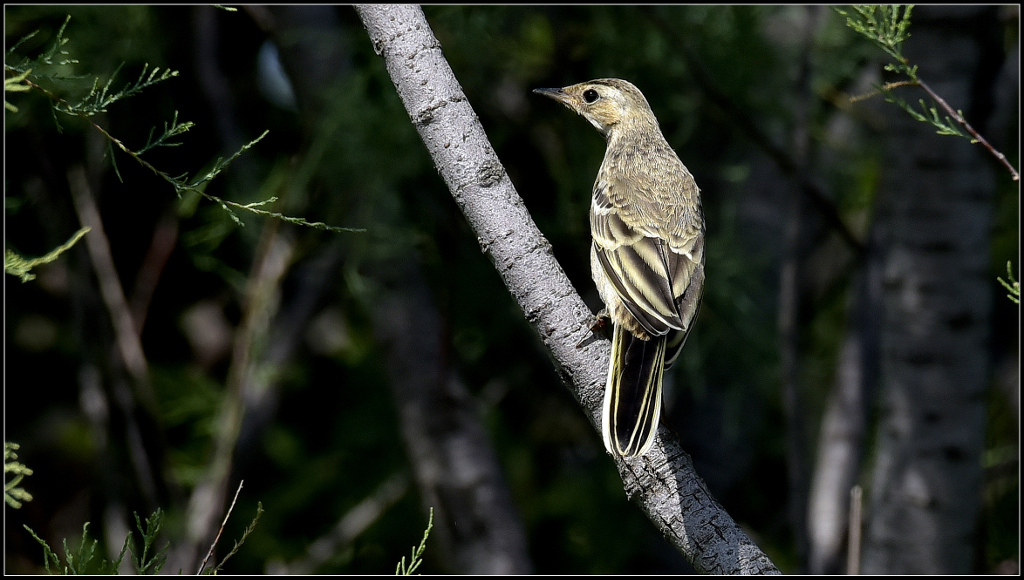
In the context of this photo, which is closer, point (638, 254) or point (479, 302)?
point (638, 254)

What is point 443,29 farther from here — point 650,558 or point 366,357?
point 650,558

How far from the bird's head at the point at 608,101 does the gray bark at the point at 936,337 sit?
1.31m

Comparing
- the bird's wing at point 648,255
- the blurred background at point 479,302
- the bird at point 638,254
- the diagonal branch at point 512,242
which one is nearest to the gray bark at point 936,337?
the blurred background at point 479,302

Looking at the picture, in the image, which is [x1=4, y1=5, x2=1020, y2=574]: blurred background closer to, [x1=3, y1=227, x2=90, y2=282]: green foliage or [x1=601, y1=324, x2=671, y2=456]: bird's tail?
[x1=3, y1=227, x2=90, y2=282]: green foliage

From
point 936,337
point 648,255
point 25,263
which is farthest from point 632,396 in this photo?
point 936,337

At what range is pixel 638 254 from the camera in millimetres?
3176

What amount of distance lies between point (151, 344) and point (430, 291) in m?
2.57

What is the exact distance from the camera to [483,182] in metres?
2.28

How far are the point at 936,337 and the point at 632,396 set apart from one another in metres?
2.47

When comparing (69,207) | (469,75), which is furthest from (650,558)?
(69,207)

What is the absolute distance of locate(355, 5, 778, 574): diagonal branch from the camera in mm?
2213

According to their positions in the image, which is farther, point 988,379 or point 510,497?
point 510,497

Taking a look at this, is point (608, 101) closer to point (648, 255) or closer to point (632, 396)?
point (648, 255)

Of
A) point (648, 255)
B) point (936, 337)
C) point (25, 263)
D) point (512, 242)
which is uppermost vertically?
point (25, 263)
